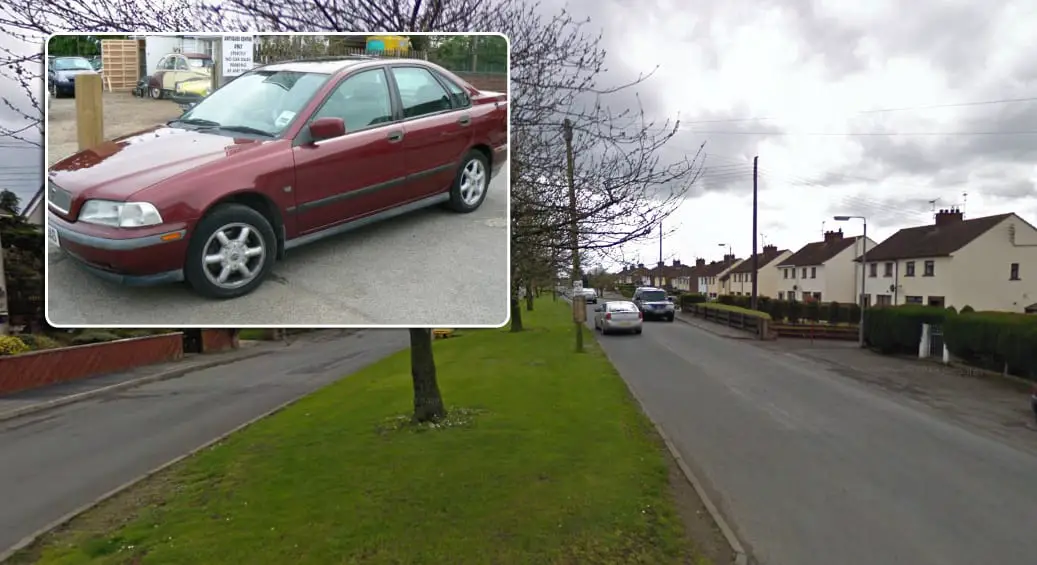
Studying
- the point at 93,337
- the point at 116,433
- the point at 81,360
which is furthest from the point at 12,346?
the point at 116,433

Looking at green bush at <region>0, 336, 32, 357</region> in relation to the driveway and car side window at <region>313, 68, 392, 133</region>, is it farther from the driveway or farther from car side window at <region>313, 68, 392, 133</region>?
car side window at <region>313, 68, 392, 133</region>

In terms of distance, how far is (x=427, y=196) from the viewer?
3.66 meters

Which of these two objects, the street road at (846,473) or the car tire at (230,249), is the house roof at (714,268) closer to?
the street road at (846,473)

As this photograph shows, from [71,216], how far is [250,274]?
714 millimetres

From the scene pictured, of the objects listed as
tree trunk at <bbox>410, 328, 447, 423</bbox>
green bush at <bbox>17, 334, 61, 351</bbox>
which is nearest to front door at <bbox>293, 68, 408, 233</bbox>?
tree trunk at <bbox>410, 328, 447, 423</bbox>

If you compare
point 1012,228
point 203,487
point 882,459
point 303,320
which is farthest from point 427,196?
point 1012,228

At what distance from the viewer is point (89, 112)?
3.28 meters

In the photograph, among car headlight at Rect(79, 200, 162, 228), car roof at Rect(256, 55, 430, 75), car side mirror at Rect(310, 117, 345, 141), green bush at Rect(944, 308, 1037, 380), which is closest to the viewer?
car headlight at Rect(79, 200, 162, 228)

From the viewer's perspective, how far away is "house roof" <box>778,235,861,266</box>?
62969 millimetres

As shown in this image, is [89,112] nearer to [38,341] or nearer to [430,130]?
[430,130]

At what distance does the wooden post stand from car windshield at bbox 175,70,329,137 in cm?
33

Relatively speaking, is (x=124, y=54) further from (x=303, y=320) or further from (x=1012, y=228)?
(x=1012, y=228)

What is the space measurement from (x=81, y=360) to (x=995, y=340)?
28734mm

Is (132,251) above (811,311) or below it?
above
